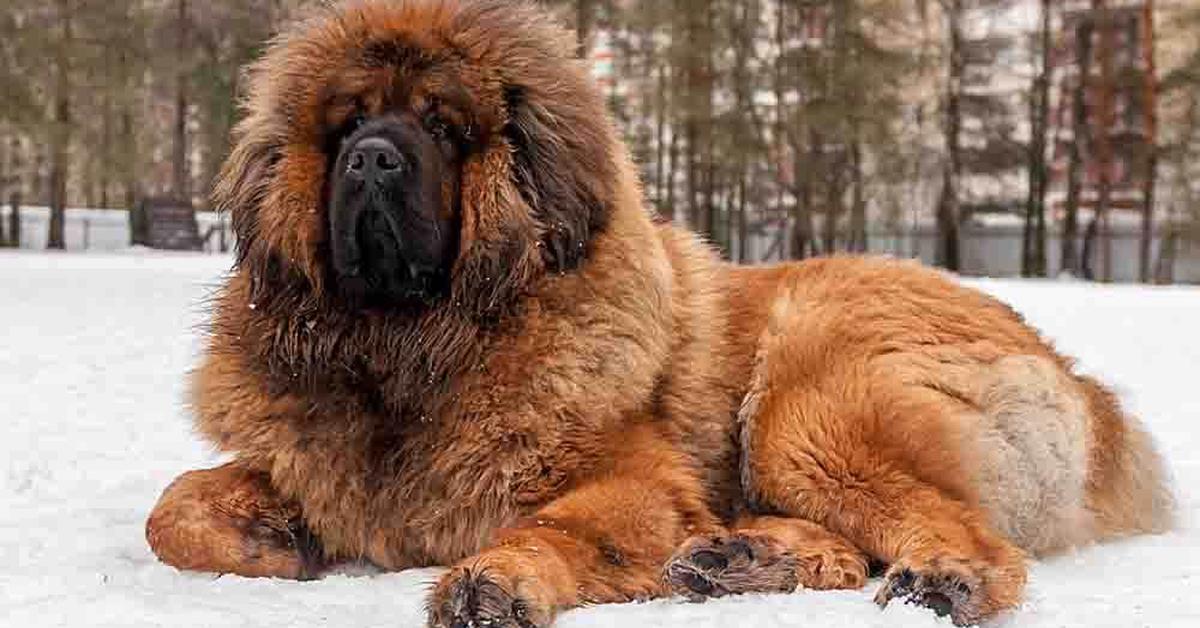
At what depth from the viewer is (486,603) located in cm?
282

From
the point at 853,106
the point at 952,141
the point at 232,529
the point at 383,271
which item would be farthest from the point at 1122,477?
the point at 952,141

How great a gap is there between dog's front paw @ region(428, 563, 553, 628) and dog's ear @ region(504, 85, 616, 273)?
121 centimetres

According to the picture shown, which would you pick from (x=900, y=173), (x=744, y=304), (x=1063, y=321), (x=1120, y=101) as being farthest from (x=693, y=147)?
(x=744, y=304)

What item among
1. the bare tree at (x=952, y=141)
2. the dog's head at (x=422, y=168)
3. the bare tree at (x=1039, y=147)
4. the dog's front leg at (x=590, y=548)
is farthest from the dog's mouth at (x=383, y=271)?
the bare tree at (x=1039, y=147)

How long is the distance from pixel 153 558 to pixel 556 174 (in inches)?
63.9

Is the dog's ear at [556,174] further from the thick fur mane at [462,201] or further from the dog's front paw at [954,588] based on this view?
the dog's front paw at [954,588]

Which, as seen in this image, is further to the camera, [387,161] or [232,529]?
[232,529]

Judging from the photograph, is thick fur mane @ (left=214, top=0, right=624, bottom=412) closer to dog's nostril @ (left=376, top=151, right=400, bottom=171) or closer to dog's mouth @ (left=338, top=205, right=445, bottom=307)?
dog's mouth @ (left=338, top=205, right=445, bottom=307)

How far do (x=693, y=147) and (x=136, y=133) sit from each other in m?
14.0

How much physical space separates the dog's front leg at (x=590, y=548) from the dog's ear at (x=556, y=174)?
2.03 ft

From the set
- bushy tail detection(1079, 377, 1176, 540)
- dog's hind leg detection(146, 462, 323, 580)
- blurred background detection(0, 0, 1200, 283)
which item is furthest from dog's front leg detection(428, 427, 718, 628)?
blurred background detection(0, 0, 1200, 283)

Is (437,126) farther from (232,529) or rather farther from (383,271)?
(232,529)

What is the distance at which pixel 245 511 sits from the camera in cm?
366

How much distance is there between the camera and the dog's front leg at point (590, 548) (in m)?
2.84
